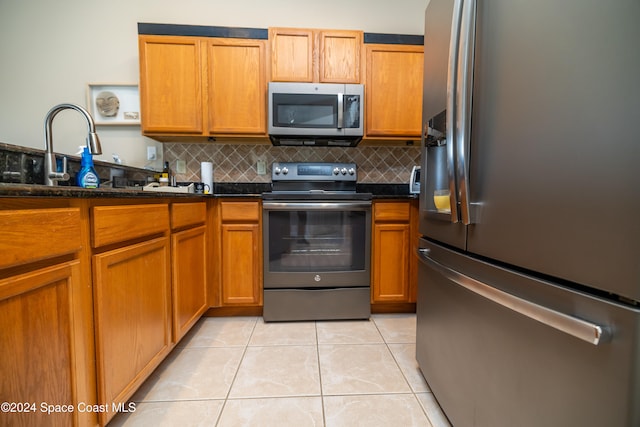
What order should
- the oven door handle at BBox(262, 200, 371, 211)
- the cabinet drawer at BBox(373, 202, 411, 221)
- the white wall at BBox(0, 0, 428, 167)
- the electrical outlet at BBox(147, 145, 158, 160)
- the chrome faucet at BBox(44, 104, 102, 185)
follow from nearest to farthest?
the chrome faucet at BBox(44, 104, 102, 185), the oven door handle at BBox(262, 200, 371, 211), the cabinet drawer at BBox(373, 202, 411, 221), the white wall at BBox(0, 0, 428, 167), the electrical outlet at BBox(147, 145, 158, 160)

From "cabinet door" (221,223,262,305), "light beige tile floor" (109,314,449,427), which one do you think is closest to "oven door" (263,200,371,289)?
"cabinet door" (221,223,262,305)

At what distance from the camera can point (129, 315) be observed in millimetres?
983

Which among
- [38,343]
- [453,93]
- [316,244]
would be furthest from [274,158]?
[38,343]

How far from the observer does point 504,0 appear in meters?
0.65

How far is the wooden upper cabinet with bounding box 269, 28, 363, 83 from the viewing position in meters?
1.95

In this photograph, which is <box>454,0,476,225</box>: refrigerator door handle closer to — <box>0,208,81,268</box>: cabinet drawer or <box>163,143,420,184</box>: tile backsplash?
<box>0,208,81,268</box>: cabinet drawer

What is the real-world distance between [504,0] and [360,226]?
4.55 ft

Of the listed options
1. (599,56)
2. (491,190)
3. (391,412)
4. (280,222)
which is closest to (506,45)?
(599,56)

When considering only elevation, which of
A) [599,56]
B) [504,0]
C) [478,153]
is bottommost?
[478,153]

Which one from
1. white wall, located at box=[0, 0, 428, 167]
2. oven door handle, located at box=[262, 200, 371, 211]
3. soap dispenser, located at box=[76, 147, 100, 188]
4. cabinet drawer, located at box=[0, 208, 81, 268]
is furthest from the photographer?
white wall, located at box=[0, 0, 428, 167]

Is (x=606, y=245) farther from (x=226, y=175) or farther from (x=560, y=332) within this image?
(x=226, y=175)

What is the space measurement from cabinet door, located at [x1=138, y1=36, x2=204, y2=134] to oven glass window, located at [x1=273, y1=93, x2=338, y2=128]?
578 millimetres

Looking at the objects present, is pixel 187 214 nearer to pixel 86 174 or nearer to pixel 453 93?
pixel 86 174

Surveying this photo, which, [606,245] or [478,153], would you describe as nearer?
[606,245]
